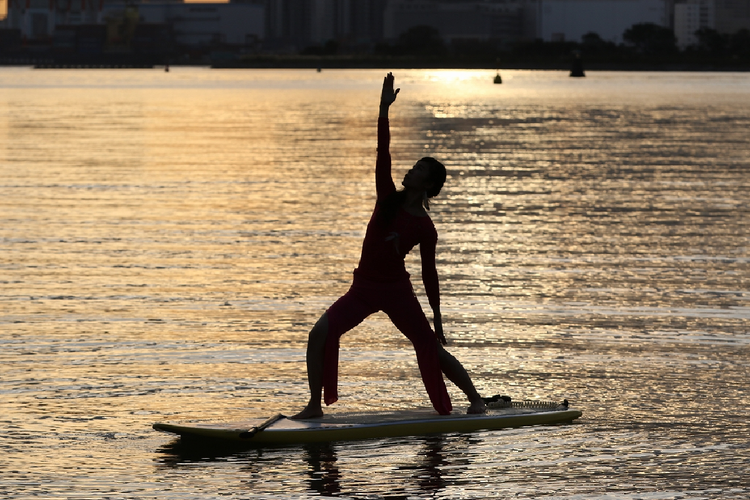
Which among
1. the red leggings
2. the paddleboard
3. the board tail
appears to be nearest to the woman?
the red leggings

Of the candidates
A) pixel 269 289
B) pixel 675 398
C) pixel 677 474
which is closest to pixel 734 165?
pixel 269 289

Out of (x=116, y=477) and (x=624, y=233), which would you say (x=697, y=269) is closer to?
(x=624, y=233)

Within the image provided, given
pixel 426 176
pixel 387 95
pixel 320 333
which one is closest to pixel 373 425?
pixel 320 333

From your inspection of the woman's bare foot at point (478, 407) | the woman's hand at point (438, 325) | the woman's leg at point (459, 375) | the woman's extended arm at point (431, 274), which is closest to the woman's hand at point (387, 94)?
the woman's extended arm at point (431, 274)

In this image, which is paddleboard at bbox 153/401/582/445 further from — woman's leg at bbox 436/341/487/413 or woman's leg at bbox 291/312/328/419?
woman's leg at bbox 291/312/328/419

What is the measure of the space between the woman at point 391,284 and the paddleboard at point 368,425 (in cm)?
15

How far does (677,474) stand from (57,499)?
380 centimetres

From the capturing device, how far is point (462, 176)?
2928 cm

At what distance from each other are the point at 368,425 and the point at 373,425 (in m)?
0.04

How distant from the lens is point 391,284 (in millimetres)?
8641

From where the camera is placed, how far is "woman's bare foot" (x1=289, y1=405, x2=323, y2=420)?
8.84 metres

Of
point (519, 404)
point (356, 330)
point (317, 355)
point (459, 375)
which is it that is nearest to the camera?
point (317, 355)

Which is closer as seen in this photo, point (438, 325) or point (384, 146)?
point (384, 146)

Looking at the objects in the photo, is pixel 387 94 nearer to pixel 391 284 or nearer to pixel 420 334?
pixel 391 284
